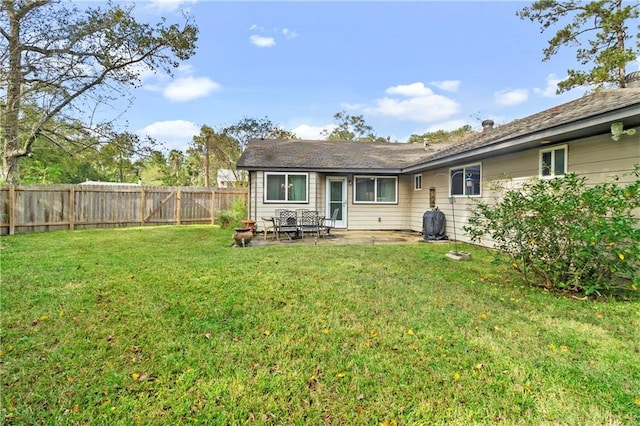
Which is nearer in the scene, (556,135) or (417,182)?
(556,135)

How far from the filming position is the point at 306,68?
16.5m

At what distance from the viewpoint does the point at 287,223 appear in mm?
9508

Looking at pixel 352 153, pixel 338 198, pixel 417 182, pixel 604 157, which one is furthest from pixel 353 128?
pixel 604 157

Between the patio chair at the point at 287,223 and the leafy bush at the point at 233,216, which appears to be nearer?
the patio chair at the point at 287,223

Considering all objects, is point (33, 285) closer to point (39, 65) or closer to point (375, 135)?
point (39, 65)

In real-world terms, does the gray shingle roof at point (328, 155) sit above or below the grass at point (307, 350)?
above

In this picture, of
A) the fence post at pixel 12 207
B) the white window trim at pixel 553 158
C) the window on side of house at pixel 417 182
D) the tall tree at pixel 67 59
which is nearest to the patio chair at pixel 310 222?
the window on side of house at pixel 417 182

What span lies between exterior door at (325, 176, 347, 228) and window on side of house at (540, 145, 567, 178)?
6.27 m

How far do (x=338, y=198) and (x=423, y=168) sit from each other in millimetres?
3220

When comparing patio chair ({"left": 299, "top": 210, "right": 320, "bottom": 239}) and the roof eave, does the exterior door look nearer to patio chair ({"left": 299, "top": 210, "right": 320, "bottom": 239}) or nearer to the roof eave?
patio chair ({"left": 299, "top": 210, "right": 320, "bottom": 239})

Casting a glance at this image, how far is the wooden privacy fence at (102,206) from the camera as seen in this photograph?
9664 mm

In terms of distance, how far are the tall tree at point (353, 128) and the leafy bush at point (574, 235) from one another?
30.1m

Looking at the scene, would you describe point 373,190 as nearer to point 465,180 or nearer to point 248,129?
point 465,180

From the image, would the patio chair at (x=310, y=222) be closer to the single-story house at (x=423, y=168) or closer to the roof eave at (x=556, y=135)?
the single-story house at (x=423, y=168)
